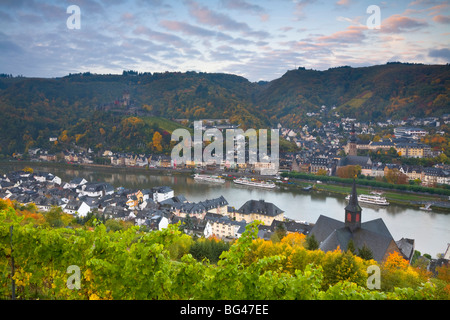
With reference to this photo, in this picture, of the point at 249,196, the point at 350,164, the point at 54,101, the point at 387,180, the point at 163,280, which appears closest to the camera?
the point at 163,280

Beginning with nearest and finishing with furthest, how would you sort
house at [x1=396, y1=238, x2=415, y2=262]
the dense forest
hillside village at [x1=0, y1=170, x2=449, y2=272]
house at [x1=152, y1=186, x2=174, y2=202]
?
hillside village at [x1=0, y1=170, x2=449, y2=272] → house at [x1=396, y1=238, x2=415, y2=262] → house at [x1=152, y1=186, x2=174, y2=202] → the dense forest

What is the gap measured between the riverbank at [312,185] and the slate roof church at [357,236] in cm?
793

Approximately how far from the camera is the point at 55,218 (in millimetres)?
9594

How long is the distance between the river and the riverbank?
0.52 meters

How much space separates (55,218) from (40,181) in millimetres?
10007

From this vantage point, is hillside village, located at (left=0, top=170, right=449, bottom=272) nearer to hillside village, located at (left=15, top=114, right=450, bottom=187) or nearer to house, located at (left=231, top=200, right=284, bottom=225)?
house, located at (left=231, top=200, right=284, bottom=225)

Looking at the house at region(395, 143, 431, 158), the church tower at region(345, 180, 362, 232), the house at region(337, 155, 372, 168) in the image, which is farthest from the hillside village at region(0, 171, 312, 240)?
the house at region(395, 143, 431, 158)

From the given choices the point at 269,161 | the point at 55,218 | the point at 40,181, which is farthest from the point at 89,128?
the point at 55,218

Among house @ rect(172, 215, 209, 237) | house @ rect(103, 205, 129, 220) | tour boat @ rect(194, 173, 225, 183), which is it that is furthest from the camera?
tour boat @ rect(194, 173, 225, 183)

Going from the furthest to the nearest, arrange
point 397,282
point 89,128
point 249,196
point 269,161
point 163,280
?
point 89,128
point 269,161
point 249,196
point 397,282
point 163,280

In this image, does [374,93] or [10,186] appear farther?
[374,93]

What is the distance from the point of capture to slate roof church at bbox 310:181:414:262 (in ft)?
22.0

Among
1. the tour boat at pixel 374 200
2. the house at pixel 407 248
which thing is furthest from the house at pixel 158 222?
the tour boat at pixel 374 200
